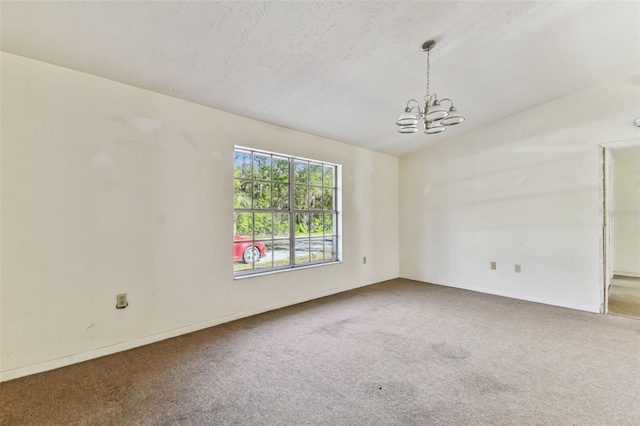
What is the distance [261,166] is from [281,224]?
2.68ft

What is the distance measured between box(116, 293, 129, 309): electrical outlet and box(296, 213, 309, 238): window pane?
217 cm

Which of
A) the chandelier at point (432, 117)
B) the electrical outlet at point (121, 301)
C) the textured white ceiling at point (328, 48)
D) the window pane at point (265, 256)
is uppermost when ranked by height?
the textured white ceiling at point (328, 48)

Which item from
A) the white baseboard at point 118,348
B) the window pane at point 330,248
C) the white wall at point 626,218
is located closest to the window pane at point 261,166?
the window pane at point 330,248

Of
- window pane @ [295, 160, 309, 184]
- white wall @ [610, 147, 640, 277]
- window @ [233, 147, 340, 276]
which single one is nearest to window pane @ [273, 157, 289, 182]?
window @ [233, 147, 340, 276]

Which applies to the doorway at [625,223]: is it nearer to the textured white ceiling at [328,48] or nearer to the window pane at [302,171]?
the textured white ceiling at [328,48]

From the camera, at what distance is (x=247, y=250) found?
3656mm

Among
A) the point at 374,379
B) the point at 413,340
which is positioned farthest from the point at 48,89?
the point at 413,340

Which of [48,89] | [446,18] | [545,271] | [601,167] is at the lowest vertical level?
[545,271]

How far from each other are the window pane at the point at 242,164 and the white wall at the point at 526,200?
3275mm

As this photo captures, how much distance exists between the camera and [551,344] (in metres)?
2.76

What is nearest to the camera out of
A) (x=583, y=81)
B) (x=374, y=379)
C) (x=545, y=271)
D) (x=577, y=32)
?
(x=374, y=379)

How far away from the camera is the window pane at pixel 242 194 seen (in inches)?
139

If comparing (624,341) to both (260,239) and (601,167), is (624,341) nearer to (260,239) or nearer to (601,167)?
(601,167)

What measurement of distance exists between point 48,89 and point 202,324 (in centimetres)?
248
